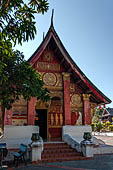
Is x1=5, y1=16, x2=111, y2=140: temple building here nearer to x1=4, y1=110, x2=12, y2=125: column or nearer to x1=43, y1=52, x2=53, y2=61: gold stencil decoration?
x1=43, y1=52, x2=53, y2=61: gold stencil decoration

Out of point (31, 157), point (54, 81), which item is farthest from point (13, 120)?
point (54, 81)

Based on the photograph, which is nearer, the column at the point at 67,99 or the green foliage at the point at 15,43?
the green foliage at the point at 15,43

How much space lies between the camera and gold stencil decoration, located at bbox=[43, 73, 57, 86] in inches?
446

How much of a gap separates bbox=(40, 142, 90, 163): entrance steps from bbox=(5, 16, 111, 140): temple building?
1.81m

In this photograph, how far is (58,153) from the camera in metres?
8.72

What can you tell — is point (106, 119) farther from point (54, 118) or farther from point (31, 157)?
point (31, 157)

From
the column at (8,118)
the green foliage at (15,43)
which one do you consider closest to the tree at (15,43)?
the green foliage at (15,43)

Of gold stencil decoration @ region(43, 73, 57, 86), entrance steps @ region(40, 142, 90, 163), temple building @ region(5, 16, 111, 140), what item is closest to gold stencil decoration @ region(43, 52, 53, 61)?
temple building @ region(5, 16, 111, 140)

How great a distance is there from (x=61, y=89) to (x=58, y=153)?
4.32 meters

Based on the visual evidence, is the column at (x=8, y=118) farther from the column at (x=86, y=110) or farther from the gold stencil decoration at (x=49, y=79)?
the column at (x=86, y=110)

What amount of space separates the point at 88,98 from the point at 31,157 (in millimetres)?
5807

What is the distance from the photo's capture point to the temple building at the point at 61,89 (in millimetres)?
11148

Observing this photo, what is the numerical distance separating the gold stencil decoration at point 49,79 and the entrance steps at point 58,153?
3.96 m

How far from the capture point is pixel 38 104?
38.3 ft
